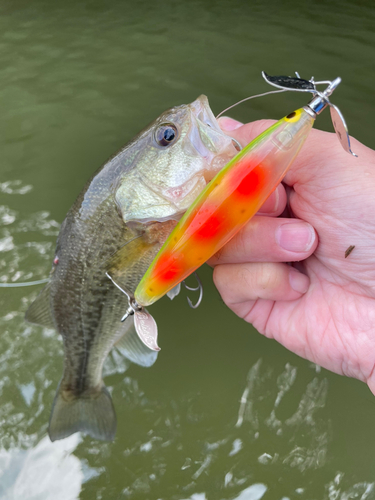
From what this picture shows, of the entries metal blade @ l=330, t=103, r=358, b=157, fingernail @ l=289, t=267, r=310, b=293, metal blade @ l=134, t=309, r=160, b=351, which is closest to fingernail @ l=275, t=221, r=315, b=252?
fingernail @ l=289, t=267, r=310, b=293

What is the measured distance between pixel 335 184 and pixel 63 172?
2.65m

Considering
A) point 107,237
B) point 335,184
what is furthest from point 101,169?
point 335,184

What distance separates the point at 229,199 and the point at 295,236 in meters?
0.43

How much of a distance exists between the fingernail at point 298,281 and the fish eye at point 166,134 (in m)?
0.70

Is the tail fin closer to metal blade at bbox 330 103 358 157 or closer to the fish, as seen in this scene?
the fish

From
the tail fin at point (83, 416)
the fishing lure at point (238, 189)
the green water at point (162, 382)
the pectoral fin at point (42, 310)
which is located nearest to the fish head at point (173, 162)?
the fishing lure at point (238, 189)

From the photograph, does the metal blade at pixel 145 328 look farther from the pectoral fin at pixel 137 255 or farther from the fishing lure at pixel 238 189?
the pectoral fin at pixel 137 255

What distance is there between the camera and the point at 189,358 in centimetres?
249

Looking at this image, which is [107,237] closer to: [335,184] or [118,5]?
[335,184]

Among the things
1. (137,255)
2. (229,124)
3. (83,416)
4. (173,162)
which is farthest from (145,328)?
(83,416)

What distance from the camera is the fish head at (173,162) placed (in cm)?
115

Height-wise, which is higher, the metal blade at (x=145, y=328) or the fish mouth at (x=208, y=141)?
the fish mouth at (x=208, y=141)

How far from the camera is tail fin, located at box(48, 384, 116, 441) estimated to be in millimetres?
1873

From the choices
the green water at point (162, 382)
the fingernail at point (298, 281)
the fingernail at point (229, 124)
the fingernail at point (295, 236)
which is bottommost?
the green water at point (162, 382)
